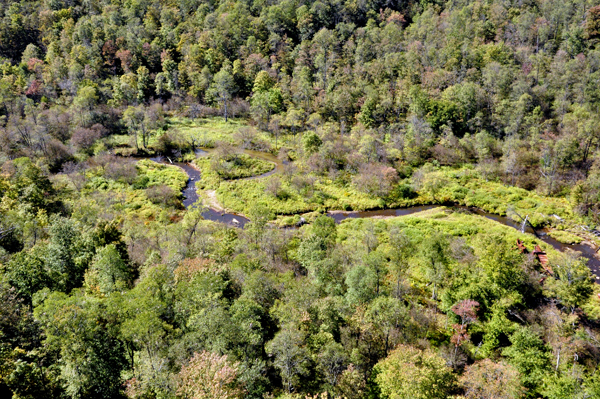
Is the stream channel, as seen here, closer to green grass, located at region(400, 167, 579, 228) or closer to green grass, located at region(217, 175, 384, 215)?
green grass, located at region(400, 167, 579, 228)

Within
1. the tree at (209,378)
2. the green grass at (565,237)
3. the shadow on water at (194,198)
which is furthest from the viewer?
the shadow on water at (194,198)

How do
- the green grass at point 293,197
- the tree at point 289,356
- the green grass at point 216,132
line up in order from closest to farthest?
the tree at point 289,356
the green grass at point 293,197
the green grass at point 216,132

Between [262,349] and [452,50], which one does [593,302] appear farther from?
[452,50]

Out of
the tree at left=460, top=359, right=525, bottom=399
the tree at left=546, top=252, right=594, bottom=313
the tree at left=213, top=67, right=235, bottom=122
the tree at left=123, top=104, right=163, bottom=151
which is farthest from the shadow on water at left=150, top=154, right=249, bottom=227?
the tree at left=546, top=252, right=594, bottom=313

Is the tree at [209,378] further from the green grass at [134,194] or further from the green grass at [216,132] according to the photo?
the green grass at [216,132]

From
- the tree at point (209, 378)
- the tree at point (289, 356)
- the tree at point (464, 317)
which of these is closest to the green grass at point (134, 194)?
the tree at point (209, 378)

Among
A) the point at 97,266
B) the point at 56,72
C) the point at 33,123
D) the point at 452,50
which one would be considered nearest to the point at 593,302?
the point at 97,266
